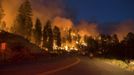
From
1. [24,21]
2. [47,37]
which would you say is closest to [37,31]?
[47,37]

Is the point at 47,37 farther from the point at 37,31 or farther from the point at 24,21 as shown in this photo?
the point at 24,21

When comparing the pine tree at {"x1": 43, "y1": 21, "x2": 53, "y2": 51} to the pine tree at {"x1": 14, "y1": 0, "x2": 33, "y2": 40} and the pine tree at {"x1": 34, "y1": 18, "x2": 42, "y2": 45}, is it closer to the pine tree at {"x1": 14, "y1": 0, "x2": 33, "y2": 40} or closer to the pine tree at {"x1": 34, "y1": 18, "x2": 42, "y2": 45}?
the pine tree at {"x1": 34, "y1": 18, "x2": 42, "y2": 45}

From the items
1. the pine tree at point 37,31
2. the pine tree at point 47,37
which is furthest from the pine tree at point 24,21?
the pine tree at point 47,37

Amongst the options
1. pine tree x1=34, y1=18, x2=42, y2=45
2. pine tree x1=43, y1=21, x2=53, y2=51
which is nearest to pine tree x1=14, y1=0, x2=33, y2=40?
pine tree x1=34, y1=18, x2=42, y2=45

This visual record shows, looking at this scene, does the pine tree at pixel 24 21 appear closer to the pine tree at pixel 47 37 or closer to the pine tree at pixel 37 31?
the pine tree at pixel 37 31

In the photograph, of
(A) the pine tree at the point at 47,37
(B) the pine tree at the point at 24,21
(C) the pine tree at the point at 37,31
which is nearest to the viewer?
(B) the pine tree at the point at 24,21

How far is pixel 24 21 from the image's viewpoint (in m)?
140

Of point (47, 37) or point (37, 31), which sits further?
point (47, 37)

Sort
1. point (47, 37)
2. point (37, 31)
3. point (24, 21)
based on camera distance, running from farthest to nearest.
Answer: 1. point (47, 37)
2. point (37, 31)
3. point (24, 21)

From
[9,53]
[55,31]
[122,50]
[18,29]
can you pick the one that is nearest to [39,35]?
[18,29]

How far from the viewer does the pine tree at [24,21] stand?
139100 mm

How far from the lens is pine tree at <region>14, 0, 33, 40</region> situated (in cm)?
13910

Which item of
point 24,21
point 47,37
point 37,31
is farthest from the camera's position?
point 47,37

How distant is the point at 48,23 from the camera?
173750mm
